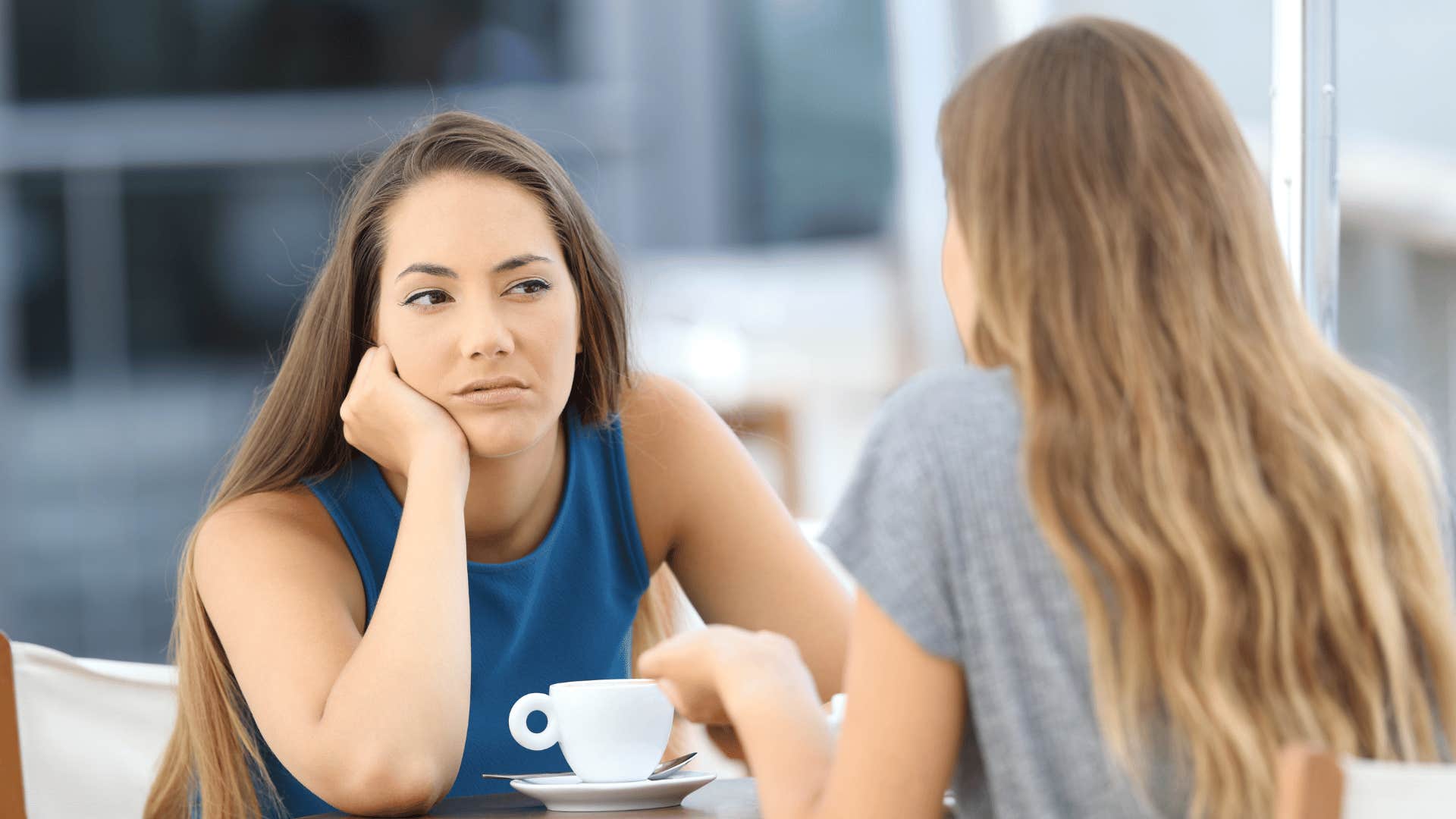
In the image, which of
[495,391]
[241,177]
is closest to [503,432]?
[495,391]

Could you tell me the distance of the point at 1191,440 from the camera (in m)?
0.87

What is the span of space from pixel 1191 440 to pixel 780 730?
0.31 metres

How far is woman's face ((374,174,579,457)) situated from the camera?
1.45 meters

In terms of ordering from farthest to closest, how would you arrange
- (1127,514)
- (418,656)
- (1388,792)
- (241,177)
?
(241,177)
(418,656)
(1127,514)
(1388,792)

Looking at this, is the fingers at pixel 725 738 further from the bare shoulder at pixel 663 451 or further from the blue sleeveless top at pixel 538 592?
the bare shoulder at pixel 663 451

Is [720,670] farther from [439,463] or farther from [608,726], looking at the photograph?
[439,463]

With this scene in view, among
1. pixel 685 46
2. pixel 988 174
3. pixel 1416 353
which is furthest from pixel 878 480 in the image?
pixel 685 46

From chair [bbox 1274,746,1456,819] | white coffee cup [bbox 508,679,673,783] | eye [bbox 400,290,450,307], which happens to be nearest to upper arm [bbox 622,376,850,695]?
eye [bbox 400,290,450,307]

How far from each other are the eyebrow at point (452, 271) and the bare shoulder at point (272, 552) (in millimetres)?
250

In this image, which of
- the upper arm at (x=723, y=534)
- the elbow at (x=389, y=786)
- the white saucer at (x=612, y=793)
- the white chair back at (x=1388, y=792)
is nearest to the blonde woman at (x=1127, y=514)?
the white chair back at (x=1388, y=792)

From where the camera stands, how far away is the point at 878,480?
909 millimetres

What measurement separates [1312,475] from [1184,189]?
0.18 meters

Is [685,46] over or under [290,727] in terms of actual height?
over

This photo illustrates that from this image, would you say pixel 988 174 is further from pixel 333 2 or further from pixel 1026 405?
pixel 333 2
